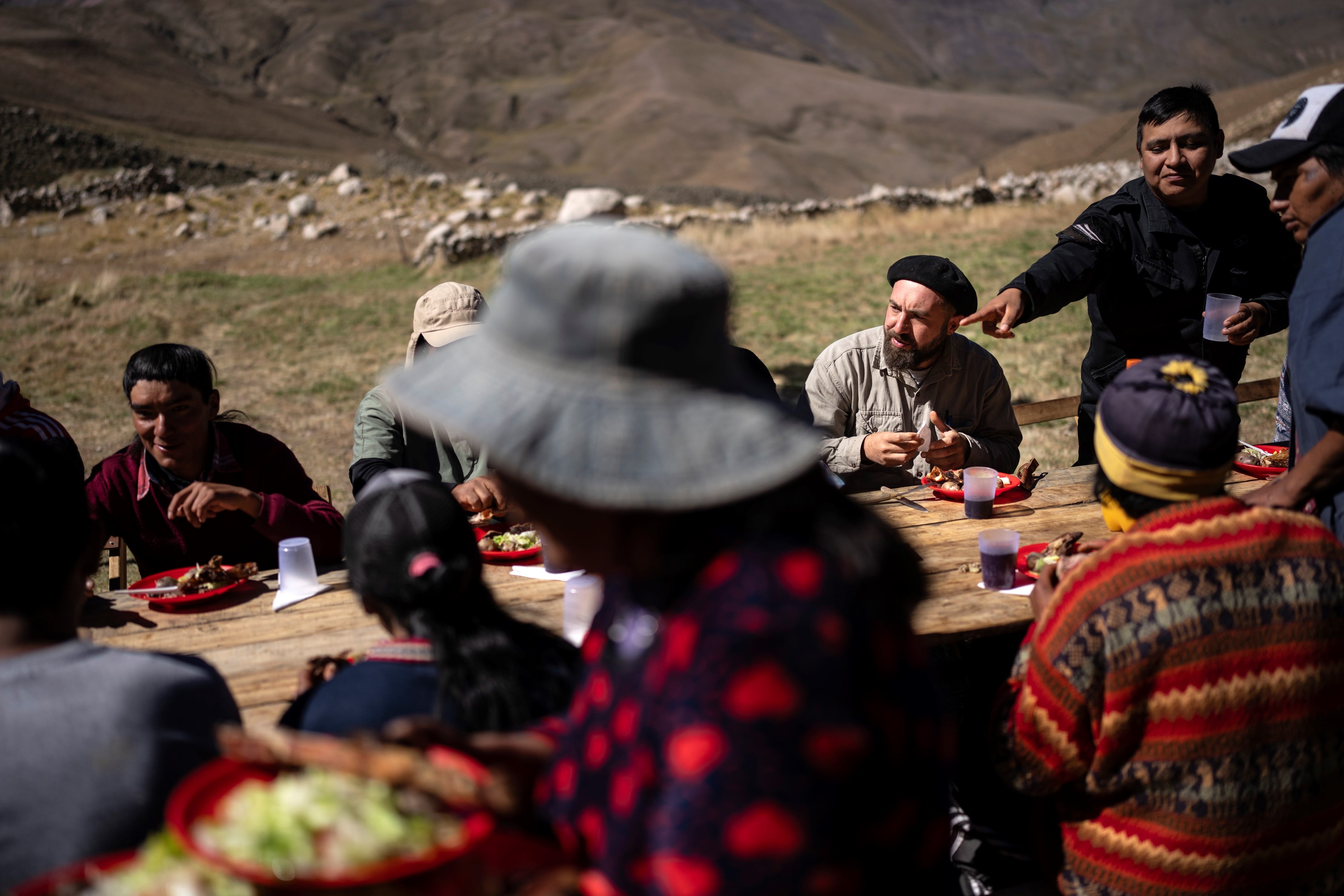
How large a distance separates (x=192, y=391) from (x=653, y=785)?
309 centimetres

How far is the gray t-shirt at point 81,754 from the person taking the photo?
59.9 inches

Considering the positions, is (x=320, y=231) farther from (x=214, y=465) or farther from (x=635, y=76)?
(x=635, y=76)

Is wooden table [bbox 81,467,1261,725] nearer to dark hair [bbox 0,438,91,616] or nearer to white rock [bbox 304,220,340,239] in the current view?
dark hair [bbox 0,438,91,616]

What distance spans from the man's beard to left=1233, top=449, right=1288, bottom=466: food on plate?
51.7 inches

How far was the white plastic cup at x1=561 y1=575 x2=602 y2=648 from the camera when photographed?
8.66ft

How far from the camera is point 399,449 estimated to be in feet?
13.5

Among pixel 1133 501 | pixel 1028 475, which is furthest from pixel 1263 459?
pixel 1133 501

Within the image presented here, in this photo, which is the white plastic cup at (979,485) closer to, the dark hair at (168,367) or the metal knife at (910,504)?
the metal knife at (910,504)

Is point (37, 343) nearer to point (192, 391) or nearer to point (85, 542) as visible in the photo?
point (192, 391)

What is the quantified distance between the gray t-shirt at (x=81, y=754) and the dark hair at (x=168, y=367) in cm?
204

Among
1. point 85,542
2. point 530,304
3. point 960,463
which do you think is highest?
point 530,304

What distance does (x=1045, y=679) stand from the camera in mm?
1880

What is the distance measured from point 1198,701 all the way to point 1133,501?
1.41ft

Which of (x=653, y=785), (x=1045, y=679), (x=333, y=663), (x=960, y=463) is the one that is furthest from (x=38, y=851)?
(x=960, y=463)
